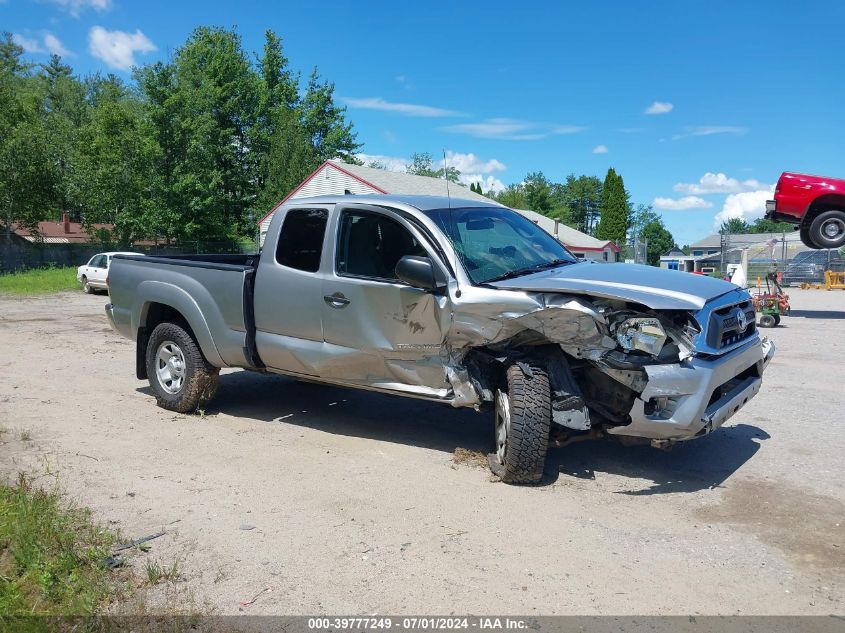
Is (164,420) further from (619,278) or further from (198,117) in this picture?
(198,117)

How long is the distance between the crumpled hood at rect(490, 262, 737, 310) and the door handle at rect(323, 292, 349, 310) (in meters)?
1.33

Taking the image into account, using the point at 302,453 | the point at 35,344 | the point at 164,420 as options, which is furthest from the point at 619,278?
the point at 35,344

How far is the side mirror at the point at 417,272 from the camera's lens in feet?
16.9

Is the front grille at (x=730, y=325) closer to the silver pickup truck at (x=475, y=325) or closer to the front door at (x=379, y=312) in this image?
the silver pickup truck at (x=475, y=325)

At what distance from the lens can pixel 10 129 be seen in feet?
121

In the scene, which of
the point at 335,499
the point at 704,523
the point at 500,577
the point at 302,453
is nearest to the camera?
the point at 500,577

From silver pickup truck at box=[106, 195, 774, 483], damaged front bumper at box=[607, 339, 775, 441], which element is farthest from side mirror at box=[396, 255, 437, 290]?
damaged front bumper at box=[607, 339, 775, 441]

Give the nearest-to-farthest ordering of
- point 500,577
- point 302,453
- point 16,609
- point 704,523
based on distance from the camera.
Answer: point 16,609 < point 500,577 < point 704,523 < point 302,453

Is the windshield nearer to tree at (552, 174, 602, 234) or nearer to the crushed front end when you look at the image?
the crushed front end

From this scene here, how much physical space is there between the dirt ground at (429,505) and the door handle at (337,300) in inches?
49.1

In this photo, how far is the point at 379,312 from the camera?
555cm

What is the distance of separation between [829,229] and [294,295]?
15778 mm

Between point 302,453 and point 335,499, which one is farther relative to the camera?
point 302,453

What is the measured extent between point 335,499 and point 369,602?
1405mm
